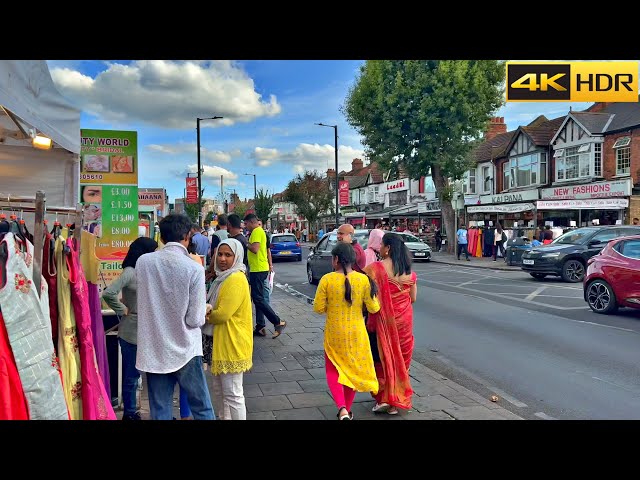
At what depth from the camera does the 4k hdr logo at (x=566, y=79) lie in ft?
19.6

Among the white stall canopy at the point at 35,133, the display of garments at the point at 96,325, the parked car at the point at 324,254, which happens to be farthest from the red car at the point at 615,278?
the white stall canopy at the point at 35,133

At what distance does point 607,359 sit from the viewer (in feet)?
22.7

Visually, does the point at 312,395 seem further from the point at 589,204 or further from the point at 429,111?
the point at 429,111

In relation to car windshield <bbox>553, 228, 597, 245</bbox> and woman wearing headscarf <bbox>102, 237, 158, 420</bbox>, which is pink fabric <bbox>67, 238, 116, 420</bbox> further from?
car windshield <bbox>553, 228, 597, 245</bbox>

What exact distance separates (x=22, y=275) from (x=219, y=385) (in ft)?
5.64

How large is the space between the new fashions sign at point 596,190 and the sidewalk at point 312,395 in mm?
22269

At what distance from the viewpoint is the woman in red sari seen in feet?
15.8

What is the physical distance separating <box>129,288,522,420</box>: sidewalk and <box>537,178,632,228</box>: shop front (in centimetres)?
1999

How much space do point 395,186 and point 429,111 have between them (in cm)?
2368

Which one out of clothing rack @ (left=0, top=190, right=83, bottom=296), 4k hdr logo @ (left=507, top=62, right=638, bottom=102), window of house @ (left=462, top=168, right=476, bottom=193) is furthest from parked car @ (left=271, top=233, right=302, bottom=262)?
clothing rack @ (left=0, top=190, right=83, bottom=296)

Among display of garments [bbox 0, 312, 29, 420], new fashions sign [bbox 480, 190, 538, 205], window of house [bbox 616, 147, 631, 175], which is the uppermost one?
window of house [bbox 616, 147, 631, 175]

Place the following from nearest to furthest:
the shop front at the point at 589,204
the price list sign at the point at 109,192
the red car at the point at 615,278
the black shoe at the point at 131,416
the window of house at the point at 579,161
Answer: the black shoe at the point at 131,416
the price list sign at the point at 109,192
the red car at the point at 615,278
the shop front at the point at 589,204
the window of house at the point at 579,161

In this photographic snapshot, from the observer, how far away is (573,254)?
1550cm

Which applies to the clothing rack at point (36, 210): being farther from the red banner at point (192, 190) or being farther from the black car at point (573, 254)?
the red banner at point (192, 190)
